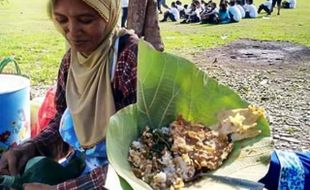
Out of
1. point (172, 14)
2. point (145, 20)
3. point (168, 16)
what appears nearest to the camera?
point (145, 20)

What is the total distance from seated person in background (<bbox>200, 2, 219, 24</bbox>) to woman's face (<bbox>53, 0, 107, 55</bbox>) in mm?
16667

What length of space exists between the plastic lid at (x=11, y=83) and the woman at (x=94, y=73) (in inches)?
16.5

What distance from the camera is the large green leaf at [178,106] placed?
53.6 inches

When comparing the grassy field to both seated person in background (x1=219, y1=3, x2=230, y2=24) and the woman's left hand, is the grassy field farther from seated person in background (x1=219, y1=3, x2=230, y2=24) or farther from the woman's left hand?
the woman's left hand

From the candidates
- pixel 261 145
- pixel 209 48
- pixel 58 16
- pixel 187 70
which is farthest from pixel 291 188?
pixel 209 48

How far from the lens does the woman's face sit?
182cm

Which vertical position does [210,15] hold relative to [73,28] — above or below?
below

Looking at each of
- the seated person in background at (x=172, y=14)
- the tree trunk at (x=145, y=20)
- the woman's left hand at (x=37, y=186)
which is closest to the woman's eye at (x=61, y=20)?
the woman's left hand at (x=37, y=186)

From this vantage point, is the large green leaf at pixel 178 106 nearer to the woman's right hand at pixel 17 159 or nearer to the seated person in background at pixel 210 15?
the woman's right hand at pixel 17 159

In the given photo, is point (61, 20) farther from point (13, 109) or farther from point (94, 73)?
point (13, 109)

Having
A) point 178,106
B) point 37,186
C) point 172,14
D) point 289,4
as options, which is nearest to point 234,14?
point 172,14

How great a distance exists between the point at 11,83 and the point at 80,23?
0.79 metres

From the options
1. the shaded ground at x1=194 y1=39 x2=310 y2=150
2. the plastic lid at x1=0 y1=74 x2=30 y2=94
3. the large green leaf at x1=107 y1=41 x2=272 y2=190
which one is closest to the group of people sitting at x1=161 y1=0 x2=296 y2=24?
the shaded ground at x1=194 y1=39 x2=310 y2=150

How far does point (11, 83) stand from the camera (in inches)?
96.7
